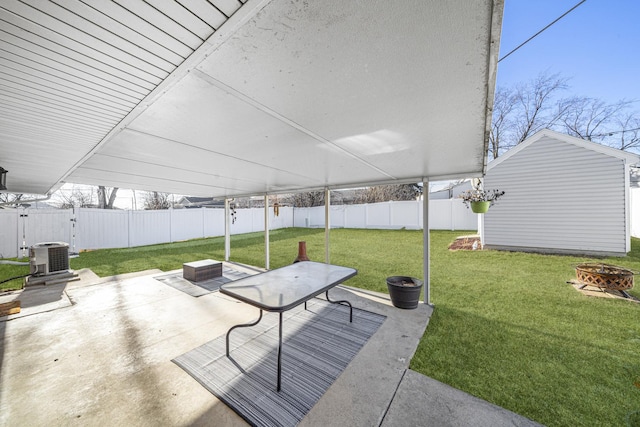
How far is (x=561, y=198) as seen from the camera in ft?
24.7

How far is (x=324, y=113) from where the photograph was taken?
1631 mm

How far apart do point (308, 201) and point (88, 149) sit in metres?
20.2

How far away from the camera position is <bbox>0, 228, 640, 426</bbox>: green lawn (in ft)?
6.51

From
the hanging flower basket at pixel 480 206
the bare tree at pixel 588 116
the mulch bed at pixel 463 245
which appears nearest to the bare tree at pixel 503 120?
the bare tree at pixel 588 116

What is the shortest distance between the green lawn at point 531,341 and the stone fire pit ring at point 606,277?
0.31 meters

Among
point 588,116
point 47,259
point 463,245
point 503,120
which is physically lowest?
point 463,245

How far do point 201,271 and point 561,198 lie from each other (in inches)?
418

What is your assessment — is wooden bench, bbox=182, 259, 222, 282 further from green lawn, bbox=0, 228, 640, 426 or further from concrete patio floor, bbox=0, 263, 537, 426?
green lawn, bbox=0, 228, 640, 426

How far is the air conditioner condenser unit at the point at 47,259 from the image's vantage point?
5.00 m

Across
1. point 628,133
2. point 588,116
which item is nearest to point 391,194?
point 588,116

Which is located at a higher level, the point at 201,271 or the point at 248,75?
the point at 248,75

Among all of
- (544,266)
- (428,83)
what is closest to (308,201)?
(544,266)

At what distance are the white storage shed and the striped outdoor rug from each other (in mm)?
7460

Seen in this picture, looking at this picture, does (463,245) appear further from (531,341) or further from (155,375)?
(155,375)
